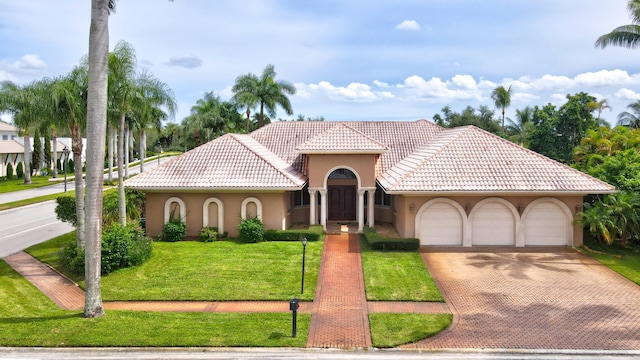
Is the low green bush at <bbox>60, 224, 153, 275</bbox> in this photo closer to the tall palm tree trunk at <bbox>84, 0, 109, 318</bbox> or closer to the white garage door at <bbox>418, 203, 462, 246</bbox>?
the tall palm tree trunk at <bbox>84, 0, 109, 318</bbox>

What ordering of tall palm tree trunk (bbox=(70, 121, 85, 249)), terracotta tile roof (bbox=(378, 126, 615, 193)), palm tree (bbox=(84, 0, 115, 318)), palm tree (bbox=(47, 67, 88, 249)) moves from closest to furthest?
palm tree (bbox=(84, 0, 115, 318)) < palm tree (bbox=(47, 67, 88, 249)) < tall palm tree trunk (bbox=(70, 121, 85, 249)) < terracotta tile roof (bbox=(378, 126, 615, 193))

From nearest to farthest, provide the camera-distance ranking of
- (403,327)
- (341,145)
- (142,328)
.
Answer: (142,328), (403,327), (341,145)

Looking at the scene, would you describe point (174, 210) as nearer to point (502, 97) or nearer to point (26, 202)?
point (26, 202)

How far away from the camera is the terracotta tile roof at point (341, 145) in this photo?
23.9 m

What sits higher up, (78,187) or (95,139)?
(95,139)

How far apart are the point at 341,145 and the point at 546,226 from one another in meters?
10.9

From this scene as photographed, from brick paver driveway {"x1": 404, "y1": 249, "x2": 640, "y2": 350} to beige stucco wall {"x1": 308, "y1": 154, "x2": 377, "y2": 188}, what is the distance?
5802mm

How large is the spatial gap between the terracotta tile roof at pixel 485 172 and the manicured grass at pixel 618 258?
287 cm

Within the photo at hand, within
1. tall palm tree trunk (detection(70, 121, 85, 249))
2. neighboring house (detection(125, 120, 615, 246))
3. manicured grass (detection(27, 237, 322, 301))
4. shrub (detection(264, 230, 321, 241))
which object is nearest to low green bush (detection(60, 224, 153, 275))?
manicured grass (detection(27, 237, 322, 301))

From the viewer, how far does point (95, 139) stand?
12789 mm

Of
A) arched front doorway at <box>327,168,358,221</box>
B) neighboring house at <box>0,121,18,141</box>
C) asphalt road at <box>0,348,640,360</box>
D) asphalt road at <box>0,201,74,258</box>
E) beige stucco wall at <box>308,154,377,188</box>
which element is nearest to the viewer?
asphalt road at <box>0,348,640,360</box>

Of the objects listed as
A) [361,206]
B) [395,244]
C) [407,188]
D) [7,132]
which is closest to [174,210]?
[361,206]

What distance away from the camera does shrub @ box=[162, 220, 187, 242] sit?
889 inches

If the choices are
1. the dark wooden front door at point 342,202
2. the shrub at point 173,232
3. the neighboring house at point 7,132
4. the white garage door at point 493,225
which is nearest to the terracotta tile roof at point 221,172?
the shrub at point 173,232
